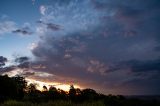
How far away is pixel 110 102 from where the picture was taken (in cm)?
3559

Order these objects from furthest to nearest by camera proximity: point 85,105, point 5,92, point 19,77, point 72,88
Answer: point 19,77, point 72,88, point 5,92, point 85,105

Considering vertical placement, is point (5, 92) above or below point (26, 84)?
below

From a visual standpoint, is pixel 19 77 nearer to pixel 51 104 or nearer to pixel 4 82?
pixel 4 82

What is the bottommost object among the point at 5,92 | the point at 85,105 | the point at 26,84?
the point at 85,105

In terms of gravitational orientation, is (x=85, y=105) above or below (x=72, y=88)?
below

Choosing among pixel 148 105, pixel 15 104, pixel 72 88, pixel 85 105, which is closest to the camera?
pixel 85 105

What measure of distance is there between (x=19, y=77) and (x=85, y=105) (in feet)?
229

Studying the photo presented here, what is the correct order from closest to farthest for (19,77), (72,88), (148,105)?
(148,105), (72,88), (19,77)

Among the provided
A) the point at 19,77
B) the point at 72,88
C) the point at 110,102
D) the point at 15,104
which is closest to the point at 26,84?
the point at 19,77

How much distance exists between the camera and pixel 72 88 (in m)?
63.5

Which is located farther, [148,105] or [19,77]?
[19,77]

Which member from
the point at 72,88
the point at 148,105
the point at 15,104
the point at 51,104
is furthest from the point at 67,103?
the point at 72,88

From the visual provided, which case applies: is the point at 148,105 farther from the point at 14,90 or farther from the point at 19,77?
the point at 19,77

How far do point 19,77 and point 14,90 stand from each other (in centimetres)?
3418
